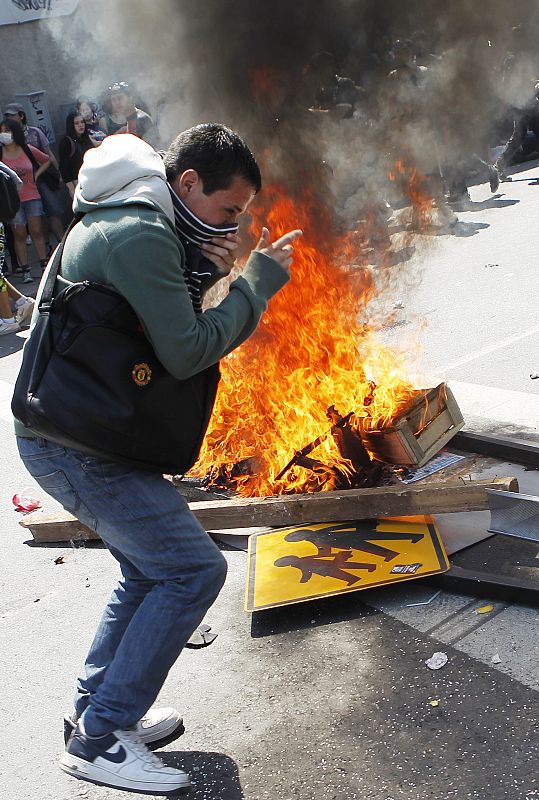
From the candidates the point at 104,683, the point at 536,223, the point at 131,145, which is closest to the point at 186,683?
the point at 104,683

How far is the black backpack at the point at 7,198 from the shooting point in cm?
887

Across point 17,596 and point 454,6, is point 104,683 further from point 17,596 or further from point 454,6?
point 454,6

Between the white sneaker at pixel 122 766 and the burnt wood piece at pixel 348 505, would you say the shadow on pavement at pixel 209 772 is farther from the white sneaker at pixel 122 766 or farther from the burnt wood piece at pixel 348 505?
the burnt wood piece at pixel 348 505

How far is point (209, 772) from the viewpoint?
2871 millimetres

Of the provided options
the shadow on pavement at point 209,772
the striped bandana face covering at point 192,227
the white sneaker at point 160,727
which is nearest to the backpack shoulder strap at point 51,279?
the striped bandana face covering at point 192,227

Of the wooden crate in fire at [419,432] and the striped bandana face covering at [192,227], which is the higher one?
the striped bandana face covering at [192,227]

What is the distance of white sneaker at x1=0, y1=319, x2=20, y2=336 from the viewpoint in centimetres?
983

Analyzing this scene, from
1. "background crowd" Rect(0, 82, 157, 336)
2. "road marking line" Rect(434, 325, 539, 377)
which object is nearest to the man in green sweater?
"road marking line" Rect(434, 325, 539, 377)

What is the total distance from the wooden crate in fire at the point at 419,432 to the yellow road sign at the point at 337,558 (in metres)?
0.47

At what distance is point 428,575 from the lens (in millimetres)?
3547

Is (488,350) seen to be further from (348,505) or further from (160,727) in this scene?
(160,727)

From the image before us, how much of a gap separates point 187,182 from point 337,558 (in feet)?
5.92

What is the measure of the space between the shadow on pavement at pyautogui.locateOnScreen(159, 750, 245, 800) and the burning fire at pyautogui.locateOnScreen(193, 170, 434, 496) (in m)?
1.67

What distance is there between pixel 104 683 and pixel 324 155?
379 centimetres
